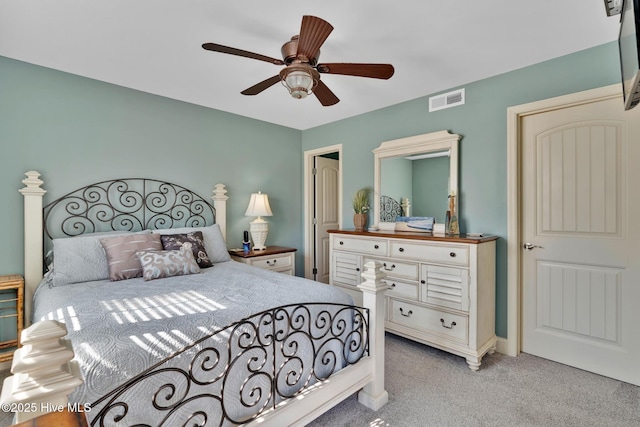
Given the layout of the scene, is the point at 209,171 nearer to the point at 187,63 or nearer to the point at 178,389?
the point at 187,63

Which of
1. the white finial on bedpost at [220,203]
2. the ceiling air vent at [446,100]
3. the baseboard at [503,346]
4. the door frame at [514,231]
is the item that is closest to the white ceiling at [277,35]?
the ceiling air vent at [446,100]

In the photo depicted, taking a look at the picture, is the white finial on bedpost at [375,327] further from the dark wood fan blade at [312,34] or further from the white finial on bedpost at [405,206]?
the white finial on bedpost at [405,206]

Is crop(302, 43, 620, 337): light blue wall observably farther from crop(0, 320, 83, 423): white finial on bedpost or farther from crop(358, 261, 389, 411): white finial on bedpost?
crop(0, 320, 83, 423): white finial on bedpost

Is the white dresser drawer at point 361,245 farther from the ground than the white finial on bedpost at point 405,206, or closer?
closer

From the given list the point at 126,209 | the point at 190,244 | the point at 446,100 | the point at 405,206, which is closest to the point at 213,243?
the point at 190,244

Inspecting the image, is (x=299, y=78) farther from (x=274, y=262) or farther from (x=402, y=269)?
(x=274, y=262)

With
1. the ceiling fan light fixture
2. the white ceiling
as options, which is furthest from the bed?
the ceiling fan light fixture

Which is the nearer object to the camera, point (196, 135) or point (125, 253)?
point (125, 253)

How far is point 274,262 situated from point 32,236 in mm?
2244

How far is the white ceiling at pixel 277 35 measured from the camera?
1.89 meters

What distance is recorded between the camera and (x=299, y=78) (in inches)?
77.4

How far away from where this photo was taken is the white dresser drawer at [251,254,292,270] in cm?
362

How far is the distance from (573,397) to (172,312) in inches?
104

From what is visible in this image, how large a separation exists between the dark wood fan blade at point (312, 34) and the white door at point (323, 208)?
111 inches
